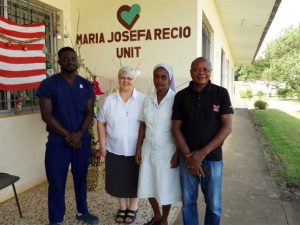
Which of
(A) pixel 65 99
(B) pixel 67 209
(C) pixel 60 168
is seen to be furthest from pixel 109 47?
(C) pixel 60 168

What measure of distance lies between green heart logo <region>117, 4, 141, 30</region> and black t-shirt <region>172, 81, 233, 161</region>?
3.06 meters

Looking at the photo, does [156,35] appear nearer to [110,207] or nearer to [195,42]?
[195,42]

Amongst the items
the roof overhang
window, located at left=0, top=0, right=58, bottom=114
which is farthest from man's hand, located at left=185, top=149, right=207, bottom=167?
the roof overhang

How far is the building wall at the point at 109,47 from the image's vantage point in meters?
4.52

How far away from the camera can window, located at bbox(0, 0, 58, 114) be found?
4375mm

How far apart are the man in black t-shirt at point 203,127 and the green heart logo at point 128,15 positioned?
9.92 feet

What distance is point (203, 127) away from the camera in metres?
2.67

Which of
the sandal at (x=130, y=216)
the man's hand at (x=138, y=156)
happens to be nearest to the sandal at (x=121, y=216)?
the sandal at (x=130, y=216)

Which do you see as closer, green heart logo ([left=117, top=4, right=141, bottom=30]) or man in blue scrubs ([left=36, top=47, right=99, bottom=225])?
man in blue scrubs ([left=36, top=47, right=99, bottom=225])

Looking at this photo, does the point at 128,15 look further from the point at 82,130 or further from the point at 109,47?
the point at 82,130

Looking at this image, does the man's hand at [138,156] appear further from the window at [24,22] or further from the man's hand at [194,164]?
the window at [24,22]

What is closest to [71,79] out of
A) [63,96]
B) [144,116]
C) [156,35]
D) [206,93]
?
[63,96]

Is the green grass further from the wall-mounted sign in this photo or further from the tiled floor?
the wall-mounted sign

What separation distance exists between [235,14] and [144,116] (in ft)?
23.8
